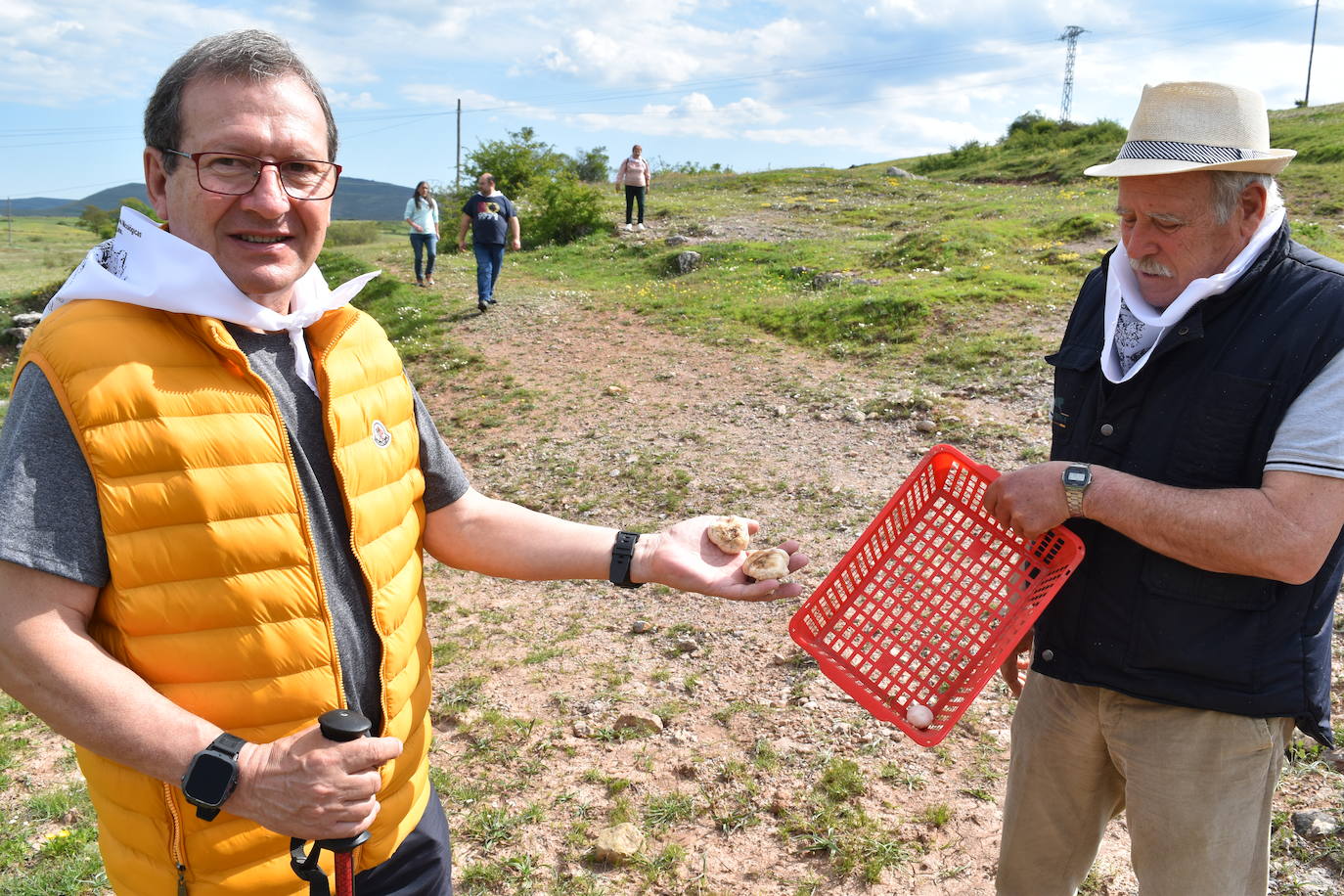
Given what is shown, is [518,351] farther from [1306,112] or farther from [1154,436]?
[1306,112]

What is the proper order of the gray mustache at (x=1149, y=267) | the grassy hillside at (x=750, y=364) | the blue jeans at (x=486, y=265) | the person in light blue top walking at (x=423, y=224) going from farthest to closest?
the person in light blue top walking at (x=423, y=224) < the blue jeans at (x=486, y=265) < the grassy hillside at (x=750, y=364) < the gray mustache at (x=1149, y=267)

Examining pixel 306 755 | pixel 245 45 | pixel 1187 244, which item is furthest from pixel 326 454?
pixel 1187 244

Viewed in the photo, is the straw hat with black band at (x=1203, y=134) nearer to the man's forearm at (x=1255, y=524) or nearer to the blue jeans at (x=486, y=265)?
the man's forearm at (x=1255, y=524)

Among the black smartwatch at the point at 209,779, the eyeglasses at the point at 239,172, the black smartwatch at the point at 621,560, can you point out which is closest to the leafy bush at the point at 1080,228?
the black smartwatch at the point at 621,560

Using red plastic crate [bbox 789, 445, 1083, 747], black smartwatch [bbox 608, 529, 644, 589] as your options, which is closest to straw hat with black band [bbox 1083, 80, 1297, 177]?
red plastic crate [bbox 789, 445, 1083, 747]

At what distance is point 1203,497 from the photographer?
86.4 inches

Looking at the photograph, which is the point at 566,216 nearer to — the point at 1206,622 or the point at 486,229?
the point at 486,229

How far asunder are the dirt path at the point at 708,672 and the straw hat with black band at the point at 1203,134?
2.45 meters

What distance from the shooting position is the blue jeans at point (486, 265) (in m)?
14.5

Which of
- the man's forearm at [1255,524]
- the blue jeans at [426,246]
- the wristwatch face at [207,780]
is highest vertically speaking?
the blue jeans at [426,246]

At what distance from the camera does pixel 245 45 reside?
1846 millimetres

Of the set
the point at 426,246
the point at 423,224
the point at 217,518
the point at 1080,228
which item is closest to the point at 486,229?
the point at 423,224

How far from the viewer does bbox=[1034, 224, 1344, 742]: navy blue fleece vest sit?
2215 millimetres

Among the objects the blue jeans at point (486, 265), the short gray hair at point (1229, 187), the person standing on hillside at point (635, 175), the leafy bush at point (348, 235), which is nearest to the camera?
the short gray hair at point (1229, 187)
